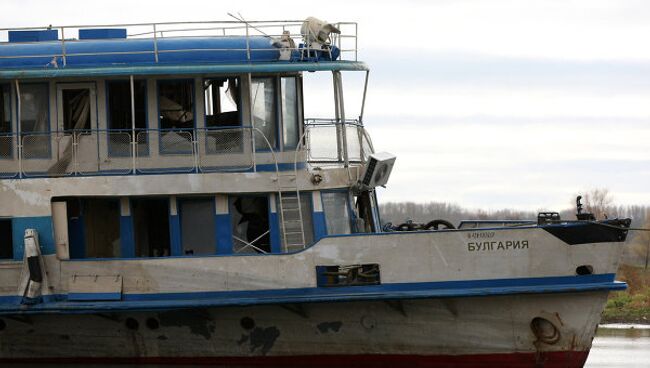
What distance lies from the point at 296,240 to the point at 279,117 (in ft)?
7.04

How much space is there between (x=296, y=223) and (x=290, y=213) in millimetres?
196

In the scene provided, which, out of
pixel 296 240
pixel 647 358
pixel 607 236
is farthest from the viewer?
pixel 647 358

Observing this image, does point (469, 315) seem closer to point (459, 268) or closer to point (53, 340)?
point (459, 268)

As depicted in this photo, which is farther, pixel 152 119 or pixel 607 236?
pixel 152 119

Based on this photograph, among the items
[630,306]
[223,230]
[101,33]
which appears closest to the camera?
[223,230]

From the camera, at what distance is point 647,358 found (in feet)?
85.6

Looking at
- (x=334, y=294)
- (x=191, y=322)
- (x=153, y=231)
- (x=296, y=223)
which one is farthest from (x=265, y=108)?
(x=191, y=322)

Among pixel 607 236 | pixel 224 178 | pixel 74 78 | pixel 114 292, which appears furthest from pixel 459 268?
pixel 74 78

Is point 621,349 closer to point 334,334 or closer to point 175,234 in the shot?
point 334,334

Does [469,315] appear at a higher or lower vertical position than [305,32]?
lower

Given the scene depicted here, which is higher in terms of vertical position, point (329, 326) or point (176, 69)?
point (176, 69)

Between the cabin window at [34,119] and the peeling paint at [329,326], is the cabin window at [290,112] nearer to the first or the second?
the peeling paint at [329,326]

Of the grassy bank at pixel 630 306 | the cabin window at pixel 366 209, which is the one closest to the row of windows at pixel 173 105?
the cabin window at pixel 366 209

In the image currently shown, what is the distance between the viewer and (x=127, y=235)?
23.3 metres
